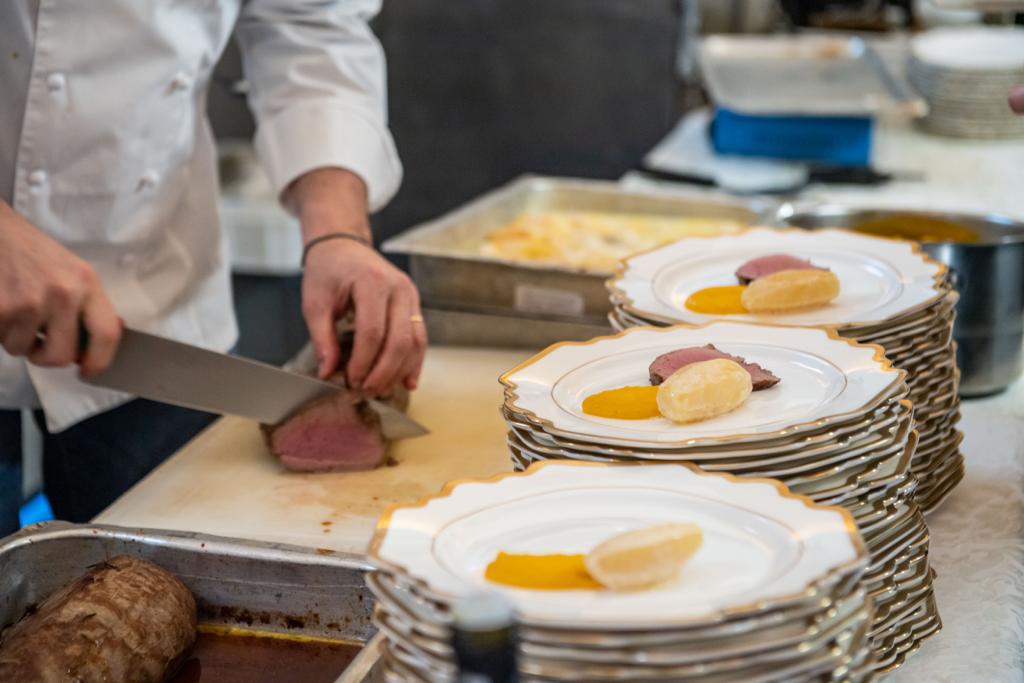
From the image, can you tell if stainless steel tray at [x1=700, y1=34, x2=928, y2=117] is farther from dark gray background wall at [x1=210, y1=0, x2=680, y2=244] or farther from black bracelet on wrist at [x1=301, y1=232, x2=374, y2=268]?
black bracelet on wrist at [x1=301, y1=232, x2=374, y2=268]

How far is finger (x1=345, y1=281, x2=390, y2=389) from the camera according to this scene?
1548mm

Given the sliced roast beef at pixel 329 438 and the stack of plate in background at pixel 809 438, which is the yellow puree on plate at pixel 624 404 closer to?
the stack of plate in background at pixel 809 438

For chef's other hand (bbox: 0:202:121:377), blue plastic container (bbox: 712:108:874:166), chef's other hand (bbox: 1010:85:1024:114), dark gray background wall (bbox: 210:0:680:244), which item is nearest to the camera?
chef's other hand (bbox: 0:202:121:377)

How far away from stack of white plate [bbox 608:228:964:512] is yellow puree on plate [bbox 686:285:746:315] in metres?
0.01

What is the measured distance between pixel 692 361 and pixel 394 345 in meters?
0.62

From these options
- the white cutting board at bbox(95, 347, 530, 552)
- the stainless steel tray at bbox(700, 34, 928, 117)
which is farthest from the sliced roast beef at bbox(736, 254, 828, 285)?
the stainless steel tray at bbox(700, 34, 928, 117)

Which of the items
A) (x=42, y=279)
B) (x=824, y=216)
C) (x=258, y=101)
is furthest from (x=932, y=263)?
(x=258, y=101)

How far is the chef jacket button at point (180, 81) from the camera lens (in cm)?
168

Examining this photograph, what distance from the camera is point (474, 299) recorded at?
6.40ft

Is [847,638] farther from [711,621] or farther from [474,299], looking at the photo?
[474,299]

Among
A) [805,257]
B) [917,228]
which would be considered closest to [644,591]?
[805,257]

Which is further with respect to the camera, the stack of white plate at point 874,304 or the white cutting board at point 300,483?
the white cutting board at point 300,483

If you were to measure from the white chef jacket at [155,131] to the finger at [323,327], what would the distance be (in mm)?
279

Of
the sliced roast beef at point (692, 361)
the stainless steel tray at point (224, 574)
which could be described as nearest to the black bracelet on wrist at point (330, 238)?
the stainless steel tray at point (224, 574)
